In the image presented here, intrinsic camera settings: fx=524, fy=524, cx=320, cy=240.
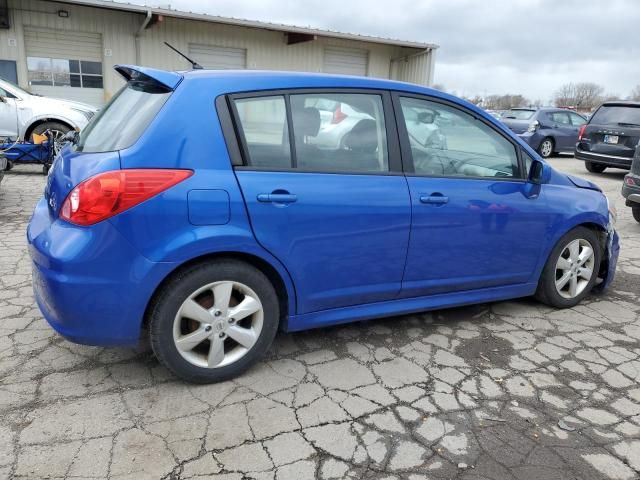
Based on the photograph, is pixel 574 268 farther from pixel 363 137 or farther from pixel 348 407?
pixel 348 407

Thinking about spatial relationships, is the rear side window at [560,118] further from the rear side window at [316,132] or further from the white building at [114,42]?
the rear side window at [316,132]

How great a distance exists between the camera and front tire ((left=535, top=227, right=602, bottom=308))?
391cm

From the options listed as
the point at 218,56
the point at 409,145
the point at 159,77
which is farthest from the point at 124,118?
the point at 218,56

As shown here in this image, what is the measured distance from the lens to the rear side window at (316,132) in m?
2.76

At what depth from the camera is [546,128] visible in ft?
50.6

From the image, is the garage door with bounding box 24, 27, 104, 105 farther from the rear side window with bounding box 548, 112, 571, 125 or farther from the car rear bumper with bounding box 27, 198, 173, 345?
the car rear bumper with bounding box 27, 198, 173, 345

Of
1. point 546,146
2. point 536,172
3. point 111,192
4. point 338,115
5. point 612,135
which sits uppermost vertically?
point 612,135

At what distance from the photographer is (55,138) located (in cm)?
912

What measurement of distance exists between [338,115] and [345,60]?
54.9 ft

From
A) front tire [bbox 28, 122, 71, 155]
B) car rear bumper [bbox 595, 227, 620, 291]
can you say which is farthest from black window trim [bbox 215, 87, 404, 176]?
front tire [bbox 28, 122, 71, 155]

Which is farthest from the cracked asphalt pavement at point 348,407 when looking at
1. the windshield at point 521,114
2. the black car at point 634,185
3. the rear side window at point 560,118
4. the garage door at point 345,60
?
the garage door at point 345,60

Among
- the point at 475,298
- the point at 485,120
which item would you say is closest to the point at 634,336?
the point at 475,298

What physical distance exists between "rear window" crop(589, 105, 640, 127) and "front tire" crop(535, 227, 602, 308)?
9.16m

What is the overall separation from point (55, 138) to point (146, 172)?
25.6 ft
